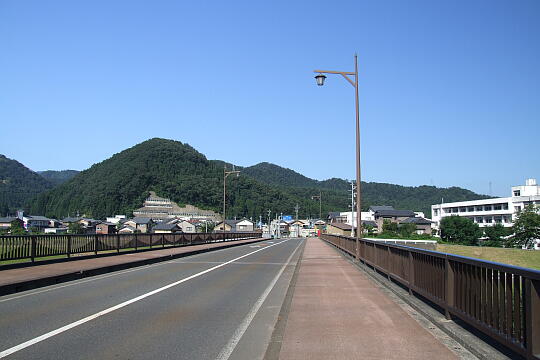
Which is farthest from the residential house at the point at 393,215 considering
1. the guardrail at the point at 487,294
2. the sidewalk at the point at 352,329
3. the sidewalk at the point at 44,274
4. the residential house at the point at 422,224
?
the guardrail at the point at 487,294

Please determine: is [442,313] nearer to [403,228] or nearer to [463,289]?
[463,289]

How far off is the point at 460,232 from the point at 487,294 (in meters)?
97.2

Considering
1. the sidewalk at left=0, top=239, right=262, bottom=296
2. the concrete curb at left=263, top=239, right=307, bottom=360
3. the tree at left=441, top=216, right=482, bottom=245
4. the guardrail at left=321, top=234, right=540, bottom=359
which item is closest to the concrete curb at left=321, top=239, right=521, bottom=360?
the guardrail at left=321, top=234, right=540, bottom=359

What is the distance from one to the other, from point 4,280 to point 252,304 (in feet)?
23.0

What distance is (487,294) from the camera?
677 centimetres

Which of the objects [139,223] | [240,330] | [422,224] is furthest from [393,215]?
[240,330]

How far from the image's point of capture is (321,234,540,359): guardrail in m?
5.44

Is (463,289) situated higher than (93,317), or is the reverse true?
(463,289)

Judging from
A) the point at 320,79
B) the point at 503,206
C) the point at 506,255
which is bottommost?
the point at 506,255

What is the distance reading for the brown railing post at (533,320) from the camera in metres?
5.31

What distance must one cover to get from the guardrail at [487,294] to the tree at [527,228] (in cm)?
7136

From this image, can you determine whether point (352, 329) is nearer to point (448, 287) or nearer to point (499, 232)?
point (448, 287)

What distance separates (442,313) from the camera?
909 centimetres

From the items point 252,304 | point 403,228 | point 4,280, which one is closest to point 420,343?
point 252,304
